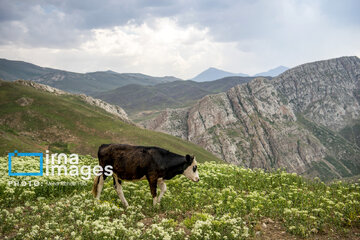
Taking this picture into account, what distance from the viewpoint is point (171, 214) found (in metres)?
12.4

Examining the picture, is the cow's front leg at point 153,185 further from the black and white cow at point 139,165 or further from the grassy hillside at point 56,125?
the grassy hillside at point 56,125

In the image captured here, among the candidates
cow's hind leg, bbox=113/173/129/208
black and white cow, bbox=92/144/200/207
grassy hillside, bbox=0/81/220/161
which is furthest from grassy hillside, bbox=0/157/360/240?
grassy hillside, bbox=0/81/220/161

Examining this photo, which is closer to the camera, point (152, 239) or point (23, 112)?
point (152, 239)

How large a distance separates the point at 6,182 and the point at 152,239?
967cm

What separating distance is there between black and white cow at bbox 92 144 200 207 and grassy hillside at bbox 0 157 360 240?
102 cm

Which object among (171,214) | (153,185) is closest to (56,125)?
(153,185)

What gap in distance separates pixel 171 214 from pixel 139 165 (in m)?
2.88

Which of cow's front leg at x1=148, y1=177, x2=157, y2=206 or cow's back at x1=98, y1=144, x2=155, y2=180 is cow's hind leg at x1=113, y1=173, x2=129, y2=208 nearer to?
cow's back at x1=98, y1=144, x2=155, y2=180

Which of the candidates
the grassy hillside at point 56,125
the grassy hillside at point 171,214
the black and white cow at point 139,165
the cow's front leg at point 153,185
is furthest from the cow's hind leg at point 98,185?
the grassy hillside at point 56,125

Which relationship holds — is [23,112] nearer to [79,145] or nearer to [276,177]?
[79,145]

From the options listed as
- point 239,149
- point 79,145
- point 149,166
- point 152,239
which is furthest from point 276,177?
point 239,149

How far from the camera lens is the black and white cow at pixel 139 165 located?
42.0ft

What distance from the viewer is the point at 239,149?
7584 inches

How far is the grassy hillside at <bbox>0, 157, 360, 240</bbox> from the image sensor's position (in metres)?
9.52
